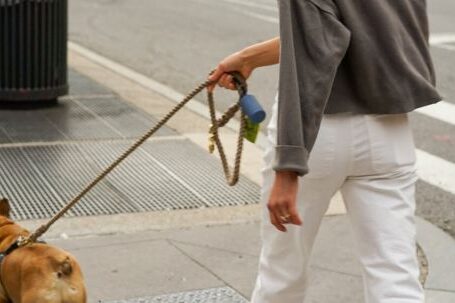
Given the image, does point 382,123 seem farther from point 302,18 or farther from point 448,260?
point 448,260

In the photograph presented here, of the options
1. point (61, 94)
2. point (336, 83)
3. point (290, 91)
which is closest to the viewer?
point (290, 91)

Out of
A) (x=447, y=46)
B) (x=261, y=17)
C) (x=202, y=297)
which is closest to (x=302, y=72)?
(x=202, y=297)

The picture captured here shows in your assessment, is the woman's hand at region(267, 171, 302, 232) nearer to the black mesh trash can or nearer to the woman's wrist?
the woman's wrist

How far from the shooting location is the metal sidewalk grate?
552 cm

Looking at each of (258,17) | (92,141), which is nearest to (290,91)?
(92,141)

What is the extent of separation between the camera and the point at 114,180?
237 inches

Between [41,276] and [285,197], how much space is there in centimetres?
90

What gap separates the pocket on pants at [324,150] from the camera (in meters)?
2.84

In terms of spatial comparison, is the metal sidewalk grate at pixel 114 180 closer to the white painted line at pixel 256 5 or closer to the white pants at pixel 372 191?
the white pants at pixel 372 191

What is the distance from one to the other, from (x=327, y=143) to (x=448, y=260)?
241 cm

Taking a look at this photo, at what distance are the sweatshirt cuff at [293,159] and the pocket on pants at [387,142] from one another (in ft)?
0.94

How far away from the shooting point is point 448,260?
500 cm

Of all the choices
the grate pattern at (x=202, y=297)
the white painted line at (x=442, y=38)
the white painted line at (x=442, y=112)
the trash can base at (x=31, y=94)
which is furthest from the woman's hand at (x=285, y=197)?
the white painted line at (x=442, y=38)

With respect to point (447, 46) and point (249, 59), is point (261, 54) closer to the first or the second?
point (249, 59)
